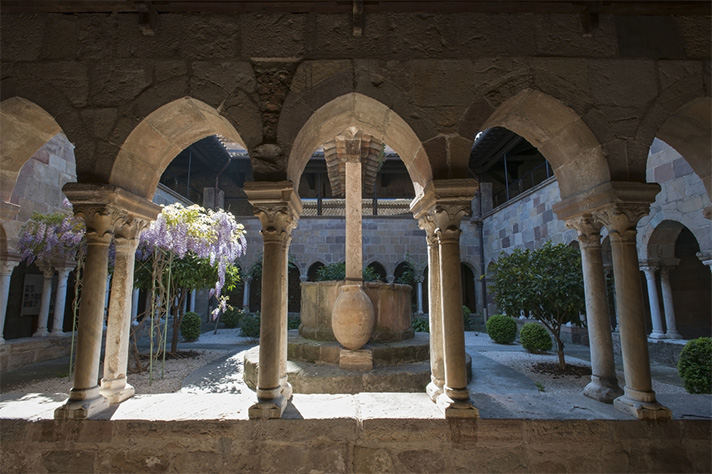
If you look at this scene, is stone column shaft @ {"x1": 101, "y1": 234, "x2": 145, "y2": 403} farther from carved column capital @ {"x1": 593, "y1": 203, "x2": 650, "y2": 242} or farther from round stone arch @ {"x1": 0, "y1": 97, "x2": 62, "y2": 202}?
carved column capital @ {"x1": 593, "y1": 203, "x2": 650, "y2": 242}

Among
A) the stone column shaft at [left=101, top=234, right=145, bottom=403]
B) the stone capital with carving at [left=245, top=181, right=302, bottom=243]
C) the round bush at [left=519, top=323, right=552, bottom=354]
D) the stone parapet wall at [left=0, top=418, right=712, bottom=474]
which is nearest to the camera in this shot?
the stone parapet wall at [left=0, top=418, right=712, bottom=474]

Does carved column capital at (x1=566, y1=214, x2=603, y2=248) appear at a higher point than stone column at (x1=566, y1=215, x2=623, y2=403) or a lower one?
higher

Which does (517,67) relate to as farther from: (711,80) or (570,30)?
(711,80)

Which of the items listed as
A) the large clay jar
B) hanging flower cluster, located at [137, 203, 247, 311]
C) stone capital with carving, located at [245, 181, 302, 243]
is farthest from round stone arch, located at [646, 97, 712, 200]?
hanging flower cluster, located at [137, 203, 247, 311]

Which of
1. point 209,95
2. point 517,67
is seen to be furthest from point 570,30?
point 209,95

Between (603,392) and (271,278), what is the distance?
8.50 feet

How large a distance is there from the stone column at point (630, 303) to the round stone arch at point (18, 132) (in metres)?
4.34

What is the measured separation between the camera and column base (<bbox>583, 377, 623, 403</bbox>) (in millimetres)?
2774

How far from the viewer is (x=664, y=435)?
2363 millimetres

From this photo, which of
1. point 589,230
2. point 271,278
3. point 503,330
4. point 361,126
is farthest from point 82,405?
point 503,330

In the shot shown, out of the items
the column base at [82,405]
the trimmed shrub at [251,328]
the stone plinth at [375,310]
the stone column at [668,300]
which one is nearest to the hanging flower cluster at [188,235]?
the stone plinth at [375,310]

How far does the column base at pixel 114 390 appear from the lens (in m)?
2.77

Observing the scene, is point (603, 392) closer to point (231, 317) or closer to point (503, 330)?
point (503, 330)

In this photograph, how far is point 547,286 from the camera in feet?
19.3
